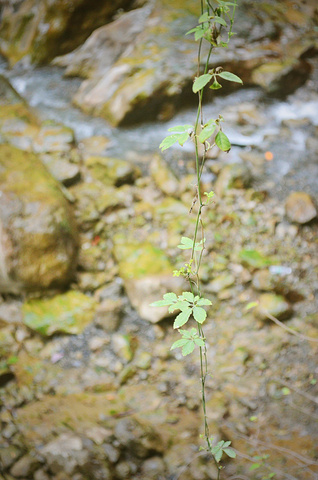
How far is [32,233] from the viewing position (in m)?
Result: 3.76

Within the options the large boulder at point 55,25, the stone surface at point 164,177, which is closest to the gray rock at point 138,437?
the stone surface at point 164,177

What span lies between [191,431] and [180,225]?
2.34 meters

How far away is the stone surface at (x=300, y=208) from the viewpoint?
13.7 feet

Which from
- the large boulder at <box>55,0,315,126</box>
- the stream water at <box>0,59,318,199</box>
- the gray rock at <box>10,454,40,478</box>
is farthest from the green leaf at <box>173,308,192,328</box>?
the large boulder at <box>55,0,315,126</box>

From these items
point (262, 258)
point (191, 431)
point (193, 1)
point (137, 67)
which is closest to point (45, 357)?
point (191, 431)

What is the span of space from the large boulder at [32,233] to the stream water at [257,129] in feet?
5.69

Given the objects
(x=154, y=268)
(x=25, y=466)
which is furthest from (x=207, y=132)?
(x=154, y=268)

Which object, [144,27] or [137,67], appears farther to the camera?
[144,27]

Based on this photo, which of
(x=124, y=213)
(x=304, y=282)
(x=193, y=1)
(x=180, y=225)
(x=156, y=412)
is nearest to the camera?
(x=156, y=412)

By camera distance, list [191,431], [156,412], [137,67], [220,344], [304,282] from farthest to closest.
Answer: [137,67], [304,282], [220,344], [156,412], [191,431]

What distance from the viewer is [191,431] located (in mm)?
2928

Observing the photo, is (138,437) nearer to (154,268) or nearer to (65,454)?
(65,454)

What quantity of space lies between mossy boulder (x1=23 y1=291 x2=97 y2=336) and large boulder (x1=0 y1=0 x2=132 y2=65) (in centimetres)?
640

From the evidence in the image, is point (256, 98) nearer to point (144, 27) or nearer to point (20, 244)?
point (144, 27)
